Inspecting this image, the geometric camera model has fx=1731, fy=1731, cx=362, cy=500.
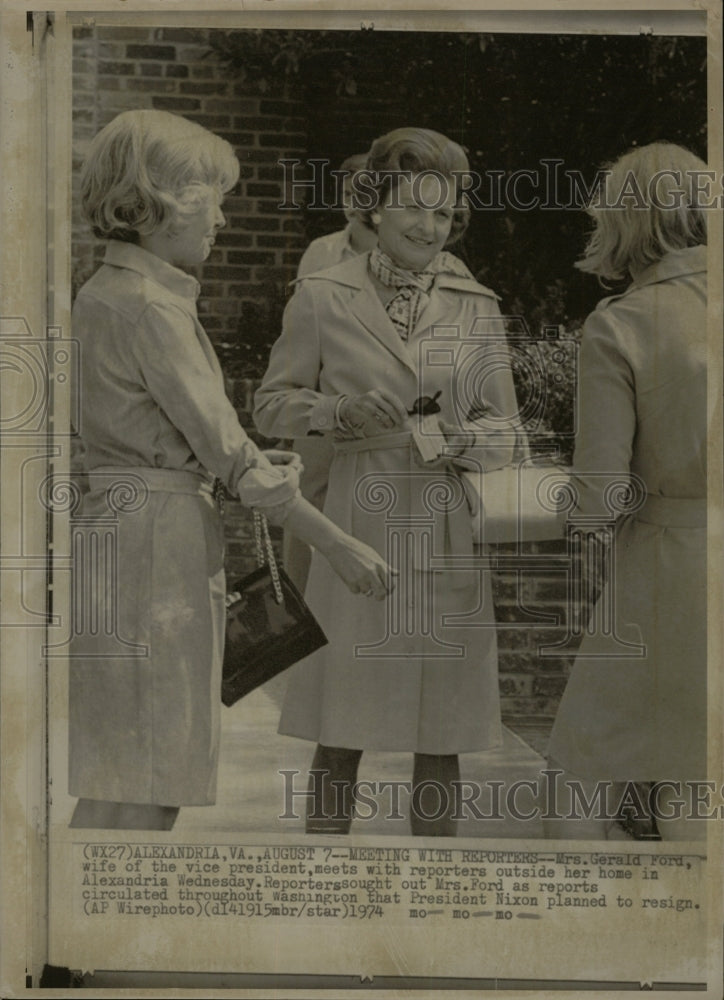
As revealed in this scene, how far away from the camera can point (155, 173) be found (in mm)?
5918

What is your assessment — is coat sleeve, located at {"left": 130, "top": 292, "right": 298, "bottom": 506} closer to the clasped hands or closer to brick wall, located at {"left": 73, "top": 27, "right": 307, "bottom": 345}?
brick wall, located at {"left": 73, "top": 27, "right": 307, "bottom": 345}

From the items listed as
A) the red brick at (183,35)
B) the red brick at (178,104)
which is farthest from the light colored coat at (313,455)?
the red brick at (183,35)

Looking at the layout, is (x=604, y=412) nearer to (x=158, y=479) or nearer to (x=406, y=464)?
(x=406, y=464)

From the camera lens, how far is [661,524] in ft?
19.6

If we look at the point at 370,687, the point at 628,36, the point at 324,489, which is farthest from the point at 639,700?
the point at 628,36

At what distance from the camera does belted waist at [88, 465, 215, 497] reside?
5906 millimetres

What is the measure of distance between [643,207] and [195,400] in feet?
5.49

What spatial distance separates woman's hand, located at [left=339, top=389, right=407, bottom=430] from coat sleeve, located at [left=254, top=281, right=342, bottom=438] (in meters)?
0.06

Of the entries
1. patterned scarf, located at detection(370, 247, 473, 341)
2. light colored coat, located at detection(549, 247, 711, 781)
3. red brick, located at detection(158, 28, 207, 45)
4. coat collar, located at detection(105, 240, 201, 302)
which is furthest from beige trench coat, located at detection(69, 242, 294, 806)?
light colored coat, located at detection(549, 247, 711, 781)

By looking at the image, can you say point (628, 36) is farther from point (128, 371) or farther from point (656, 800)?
point (656, 800)

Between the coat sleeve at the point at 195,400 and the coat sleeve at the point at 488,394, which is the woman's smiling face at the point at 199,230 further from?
the coat sleeve at the point at 488,394

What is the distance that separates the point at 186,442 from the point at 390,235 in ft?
3.28

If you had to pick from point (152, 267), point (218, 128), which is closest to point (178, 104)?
point (218, 128)

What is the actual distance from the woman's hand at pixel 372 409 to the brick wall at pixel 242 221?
345mm
